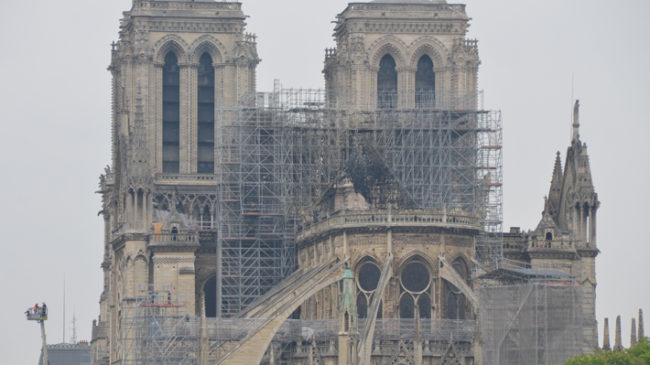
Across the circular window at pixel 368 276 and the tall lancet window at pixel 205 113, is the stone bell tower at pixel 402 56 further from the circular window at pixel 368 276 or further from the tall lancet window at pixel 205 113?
the circular window at pixel 368 276

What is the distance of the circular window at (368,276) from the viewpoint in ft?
445

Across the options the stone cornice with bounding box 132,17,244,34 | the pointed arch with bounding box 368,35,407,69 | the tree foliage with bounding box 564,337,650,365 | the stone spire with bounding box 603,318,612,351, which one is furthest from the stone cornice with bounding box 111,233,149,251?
the tree foliage with bounding box 564,337,650,365

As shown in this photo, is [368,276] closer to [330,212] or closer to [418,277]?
[418,277]

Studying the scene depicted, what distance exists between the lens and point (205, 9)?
15750 cm

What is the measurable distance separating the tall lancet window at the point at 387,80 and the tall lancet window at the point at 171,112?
41.7 ft

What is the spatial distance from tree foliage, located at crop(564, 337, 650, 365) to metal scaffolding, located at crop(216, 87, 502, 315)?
2362 centimetres

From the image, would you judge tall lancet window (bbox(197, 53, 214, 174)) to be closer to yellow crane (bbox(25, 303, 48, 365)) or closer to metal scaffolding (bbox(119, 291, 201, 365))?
metal scaffolding (bbox(119, 291, 201, 365))

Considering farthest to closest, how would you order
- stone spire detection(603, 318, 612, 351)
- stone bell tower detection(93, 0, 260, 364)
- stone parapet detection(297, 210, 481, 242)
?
stone bell tower detection(93, 0, 260, 364) → stone spire detection(603, 318, 612, 351) → stone parapet detection(297, 210, 481, 242)

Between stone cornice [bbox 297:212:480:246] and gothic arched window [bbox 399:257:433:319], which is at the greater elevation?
stone cornice [bbox 297:212:480:246]

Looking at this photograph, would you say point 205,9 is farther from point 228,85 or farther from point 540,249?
point 540,249

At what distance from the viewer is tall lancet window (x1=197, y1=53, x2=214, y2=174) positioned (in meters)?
158

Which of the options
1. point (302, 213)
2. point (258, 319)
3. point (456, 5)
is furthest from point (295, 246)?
point (456, 5)

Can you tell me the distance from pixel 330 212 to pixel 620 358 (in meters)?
26.7

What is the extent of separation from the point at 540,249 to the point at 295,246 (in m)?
14.0
